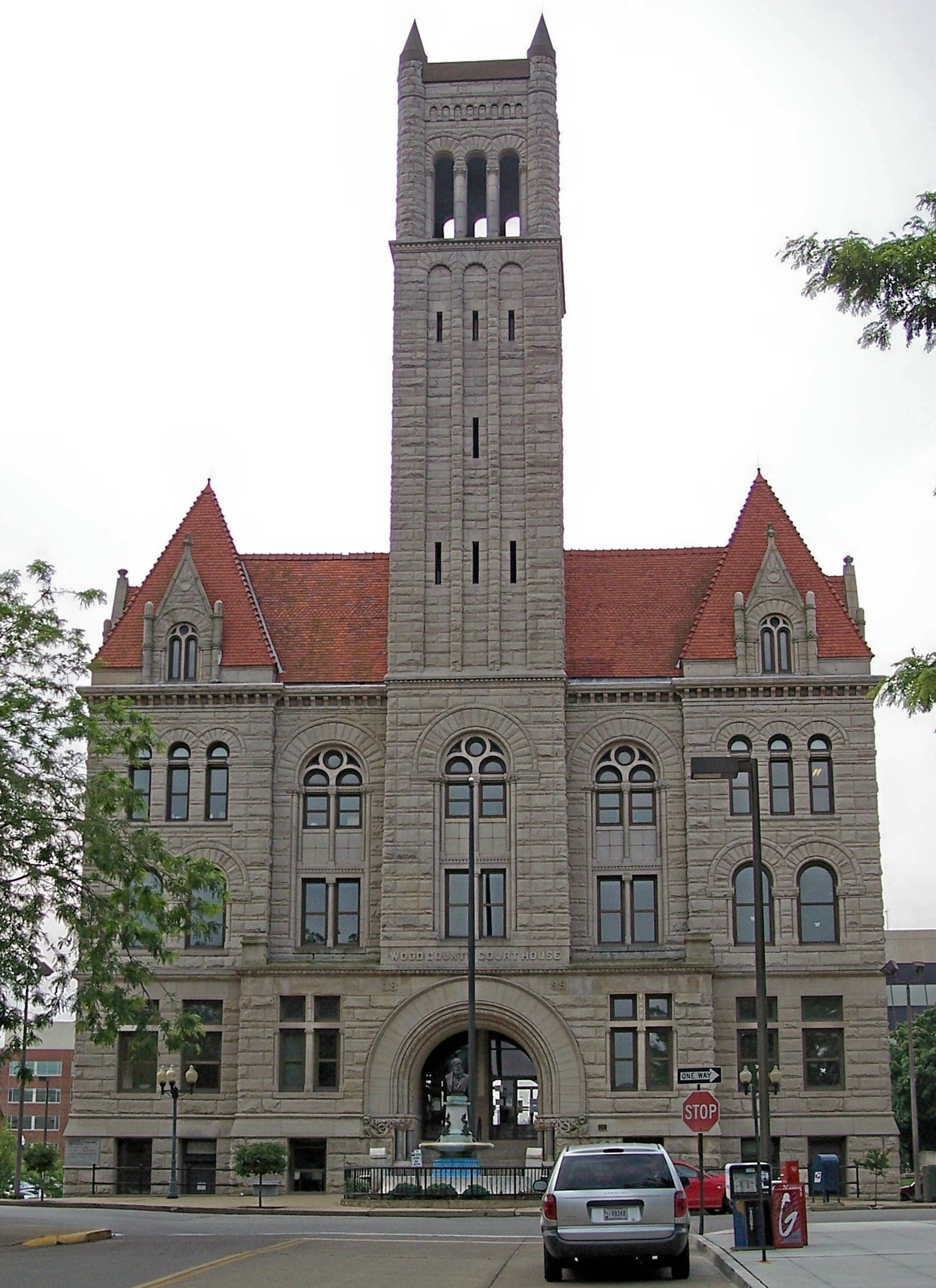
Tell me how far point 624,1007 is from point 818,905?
20.6 ft

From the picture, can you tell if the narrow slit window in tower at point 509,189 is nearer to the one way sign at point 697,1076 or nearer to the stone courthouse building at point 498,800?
the stone courthouse building at point 498,800

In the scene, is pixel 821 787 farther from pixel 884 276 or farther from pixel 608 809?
pixel 884 276

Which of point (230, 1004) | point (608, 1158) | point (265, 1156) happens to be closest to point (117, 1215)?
point (265, 1156)

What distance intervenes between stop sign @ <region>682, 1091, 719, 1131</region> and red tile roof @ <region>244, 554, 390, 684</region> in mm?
24288

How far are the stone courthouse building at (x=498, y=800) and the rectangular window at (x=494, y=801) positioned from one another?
119 mm

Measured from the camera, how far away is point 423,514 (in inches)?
2002

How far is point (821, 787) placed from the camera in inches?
1919

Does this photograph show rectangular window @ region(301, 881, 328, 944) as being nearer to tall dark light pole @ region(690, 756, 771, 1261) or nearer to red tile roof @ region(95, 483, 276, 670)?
red tile roof @ region(95, 483, 276, 670)

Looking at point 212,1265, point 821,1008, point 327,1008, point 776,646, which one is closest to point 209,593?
point 327,1008

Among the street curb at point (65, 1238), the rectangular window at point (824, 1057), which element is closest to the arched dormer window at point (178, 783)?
the rectangular window at point (824, 1057)

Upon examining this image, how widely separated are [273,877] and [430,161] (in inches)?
902

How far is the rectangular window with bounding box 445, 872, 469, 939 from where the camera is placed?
48.1m

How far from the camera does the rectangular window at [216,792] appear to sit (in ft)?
163

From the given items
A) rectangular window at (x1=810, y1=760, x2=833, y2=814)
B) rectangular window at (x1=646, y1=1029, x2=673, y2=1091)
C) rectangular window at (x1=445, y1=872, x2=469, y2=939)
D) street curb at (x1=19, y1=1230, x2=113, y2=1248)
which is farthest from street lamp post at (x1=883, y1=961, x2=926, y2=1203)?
street curb at (x1=19, y1=1230, x2=113, y2=1248)
